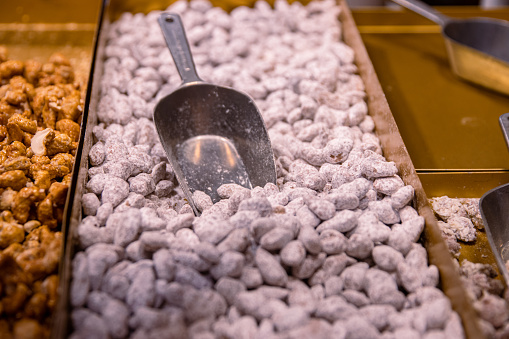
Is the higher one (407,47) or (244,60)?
(244,60)

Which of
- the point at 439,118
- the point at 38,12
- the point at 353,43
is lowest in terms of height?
the point at 439,118

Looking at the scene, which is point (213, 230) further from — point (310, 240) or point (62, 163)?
point (62, 163)

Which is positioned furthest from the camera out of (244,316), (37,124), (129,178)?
(37,124)

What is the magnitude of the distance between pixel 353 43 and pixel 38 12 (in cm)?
128

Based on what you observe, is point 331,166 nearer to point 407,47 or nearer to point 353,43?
point 353,43

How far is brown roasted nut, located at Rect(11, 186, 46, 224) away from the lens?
95 cm

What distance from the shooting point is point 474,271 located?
0.92 m

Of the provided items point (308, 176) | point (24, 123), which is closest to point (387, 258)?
point (308, 176)

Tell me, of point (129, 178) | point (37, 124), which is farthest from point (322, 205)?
point (37, 124)

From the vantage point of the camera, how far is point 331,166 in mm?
1109

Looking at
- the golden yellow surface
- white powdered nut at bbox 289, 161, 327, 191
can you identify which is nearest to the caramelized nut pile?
white powdered nut at bbox 289, 161, 327, 191

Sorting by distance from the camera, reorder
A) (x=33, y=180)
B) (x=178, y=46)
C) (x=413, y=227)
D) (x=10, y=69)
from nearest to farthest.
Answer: (x=413, y=227)
(x=33, y=180)
(x=178, y=46)
(x=10, y=69)

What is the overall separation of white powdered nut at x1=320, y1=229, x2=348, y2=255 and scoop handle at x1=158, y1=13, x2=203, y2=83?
61 centimetres

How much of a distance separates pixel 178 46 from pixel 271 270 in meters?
0.76
